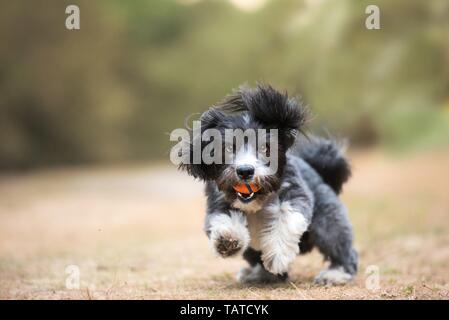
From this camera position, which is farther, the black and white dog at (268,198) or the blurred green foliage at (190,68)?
the blurred green foliage at (190,68)

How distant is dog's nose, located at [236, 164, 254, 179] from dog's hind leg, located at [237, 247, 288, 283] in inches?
38.4

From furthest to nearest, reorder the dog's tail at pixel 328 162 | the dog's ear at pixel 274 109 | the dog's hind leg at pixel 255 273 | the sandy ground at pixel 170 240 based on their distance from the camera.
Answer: the dog's tail at pixel 328 162, the dog's hind leg at pixel 255 273, the sandy ground at pixel 170 240, the dog's ear at pixel 274 109

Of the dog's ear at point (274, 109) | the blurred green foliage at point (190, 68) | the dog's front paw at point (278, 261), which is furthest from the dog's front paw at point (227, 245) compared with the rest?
the blurred green foliage at point (190, 68)

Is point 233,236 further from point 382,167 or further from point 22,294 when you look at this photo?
point 382,167

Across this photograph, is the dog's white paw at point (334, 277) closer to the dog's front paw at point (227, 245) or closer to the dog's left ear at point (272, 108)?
the dog's front paw at point (227, 245)

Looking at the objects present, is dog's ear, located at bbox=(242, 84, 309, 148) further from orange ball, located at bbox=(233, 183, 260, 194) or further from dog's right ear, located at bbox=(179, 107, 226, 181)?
orange ball, located at bbox=(233, 183, 260, 194)

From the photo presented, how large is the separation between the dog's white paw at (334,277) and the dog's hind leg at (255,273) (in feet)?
1.04

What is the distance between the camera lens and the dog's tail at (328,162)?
5703 mm

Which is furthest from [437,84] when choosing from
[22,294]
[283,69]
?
[22,294]

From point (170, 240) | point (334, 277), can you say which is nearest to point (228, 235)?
point (334, 277)

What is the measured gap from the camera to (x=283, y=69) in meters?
14.4

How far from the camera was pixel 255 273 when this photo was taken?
534 centimetres

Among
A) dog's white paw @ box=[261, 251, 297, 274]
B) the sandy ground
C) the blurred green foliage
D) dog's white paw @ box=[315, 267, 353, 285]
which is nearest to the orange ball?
dog's white paw @ box=[261, 251, 297, 274]

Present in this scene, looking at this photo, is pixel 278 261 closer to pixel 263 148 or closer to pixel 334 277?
pixel 334 277
